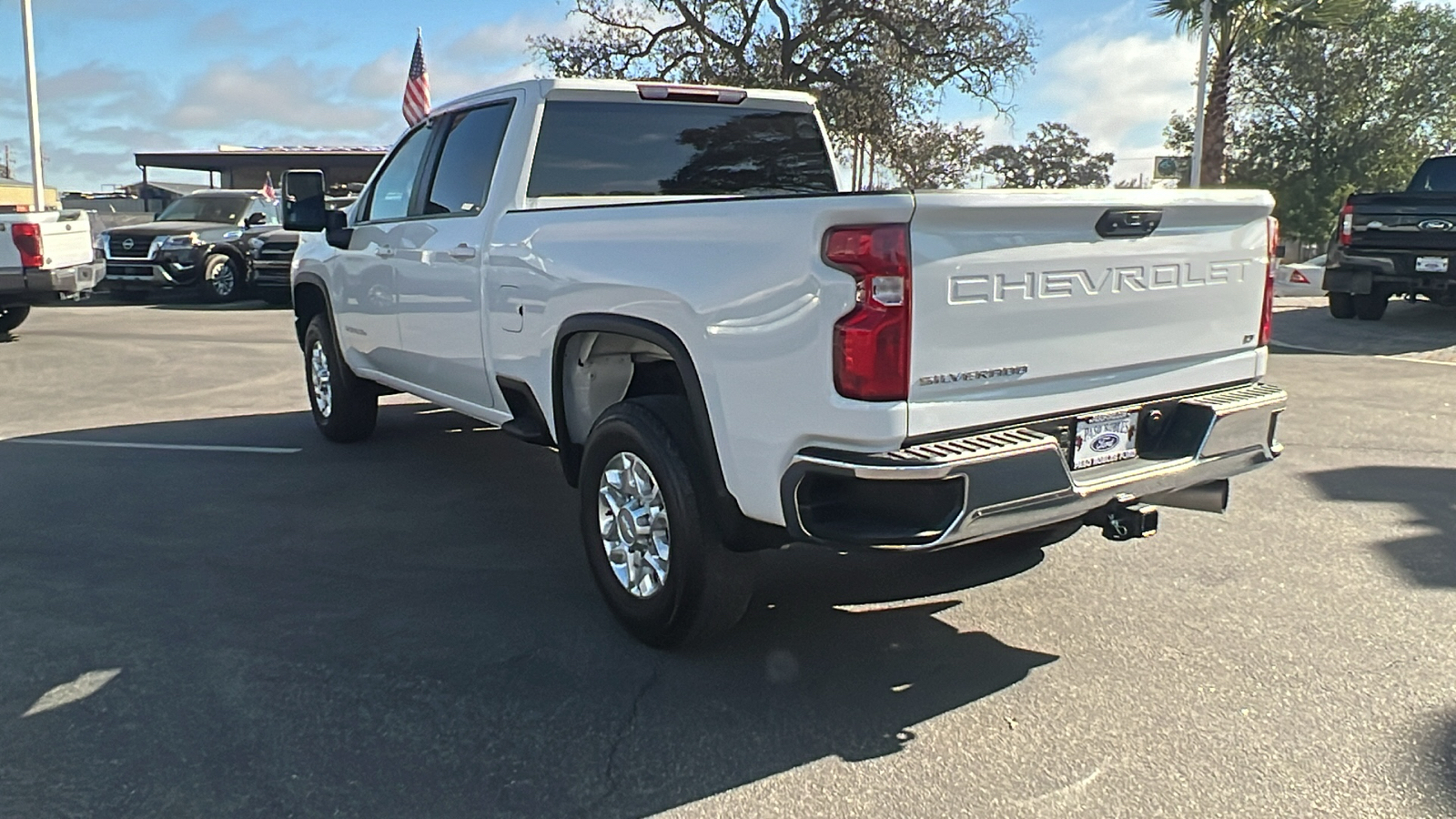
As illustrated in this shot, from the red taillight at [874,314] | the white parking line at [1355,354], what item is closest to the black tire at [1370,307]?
the white parking line at [1355,354]

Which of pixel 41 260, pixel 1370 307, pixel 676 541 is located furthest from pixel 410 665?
pixel 1370 307

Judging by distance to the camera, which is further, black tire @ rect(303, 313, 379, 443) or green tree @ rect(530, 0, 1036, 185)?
green tree @ rect(530, 0, 1036, 185)

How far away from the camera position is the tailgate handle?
3.43 m

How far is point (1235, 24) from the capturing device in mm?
23781

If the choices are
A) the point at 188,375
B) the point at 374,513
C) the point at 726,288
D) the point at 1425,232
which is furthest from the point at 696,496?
the point at 1425,232

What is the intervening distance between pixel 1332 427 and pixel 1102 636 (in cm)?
463

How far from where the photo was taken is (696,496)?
3.59m

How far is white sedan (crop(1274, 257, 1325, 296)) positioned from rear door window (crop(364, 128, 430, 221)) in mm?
10949

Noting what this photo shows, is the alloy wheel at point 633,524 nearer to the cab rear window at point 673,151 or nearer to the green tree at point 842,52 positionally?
the cab rear window at point 673,151

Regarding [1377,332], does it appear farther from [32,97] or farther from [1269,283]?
[32,97]

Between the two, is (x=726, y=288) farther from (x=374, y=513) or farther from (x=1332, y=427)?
(x=1332, y=427)

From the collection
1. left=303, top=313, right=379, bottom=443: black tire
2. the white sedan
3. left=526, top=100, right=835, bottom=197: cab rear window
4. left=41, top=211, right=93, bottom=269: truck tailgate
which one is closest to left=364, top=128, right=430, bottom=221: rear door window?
left=303, top=313, right=379, bottom=443: black tire

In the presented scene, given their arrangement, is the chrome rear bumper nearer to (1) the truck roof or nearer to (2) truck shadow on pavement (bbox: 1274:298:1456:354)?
(1) the truck roof

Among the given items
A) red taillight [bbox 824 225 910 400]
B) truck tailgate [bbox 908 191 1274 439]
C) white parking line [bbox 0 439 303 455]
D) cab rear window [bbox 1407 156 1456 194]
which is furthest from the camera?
cab rear window [bbox 1407 156 1456 194]
